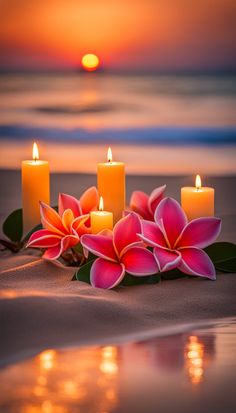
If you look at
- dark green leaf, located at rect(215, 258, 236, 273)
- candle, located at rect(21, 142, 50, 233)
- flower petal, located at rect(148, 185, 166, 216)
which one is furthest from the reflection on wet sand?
candle, located at rect(21, 142, 50, 233)

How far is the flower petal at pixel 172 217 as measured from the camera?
1.32 m

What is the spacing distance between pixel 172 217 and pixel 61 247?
20 centimetres

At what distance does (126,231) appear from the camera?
130cm

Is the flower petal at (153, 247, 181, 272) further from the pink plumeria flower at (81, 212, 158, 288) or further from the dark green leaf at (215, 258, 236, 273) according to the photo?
the dark green leaf at (215, 258, 236, 273)

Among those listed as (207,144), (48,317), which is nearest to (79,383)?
(48,317)

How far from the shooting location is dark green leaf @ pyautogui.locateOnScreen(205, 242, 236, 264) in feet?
4.56

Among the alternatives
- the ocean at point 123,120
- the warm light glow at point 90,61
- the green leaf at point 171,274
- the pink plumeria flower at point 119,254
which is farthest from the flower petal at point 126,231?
the warm light glow at point 90,61

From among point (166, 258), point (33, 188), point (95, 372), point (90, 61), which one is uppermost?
point (90, 61)

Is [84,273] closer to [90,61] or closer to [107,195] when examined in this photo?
[107,195]

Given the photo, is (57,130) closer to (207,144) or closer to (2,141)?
(2,141)

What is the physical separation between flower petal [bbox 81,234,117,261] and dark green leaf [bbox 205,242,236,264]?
183 millimetres

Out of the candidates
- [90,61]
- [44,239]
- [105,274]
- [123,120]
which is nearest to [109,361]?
[105,274]

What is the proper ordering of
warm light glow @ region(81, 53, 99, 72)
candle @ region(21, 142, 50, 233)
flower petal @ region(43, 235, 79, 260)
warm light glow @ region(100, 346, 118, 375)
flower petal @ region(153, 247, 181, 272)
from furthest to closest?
warm light glow @ region(81, 53, 99, 72)
candle @ region(21, 142, 50, 233)
flower petal @ region(43, 235, 79, 260)
flower petal @ region(153, 247, 181, 272)
warm light glow @ region(100, 346, 118, 375)

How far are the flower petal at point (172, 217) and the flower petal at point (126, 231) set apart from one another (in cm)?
4
